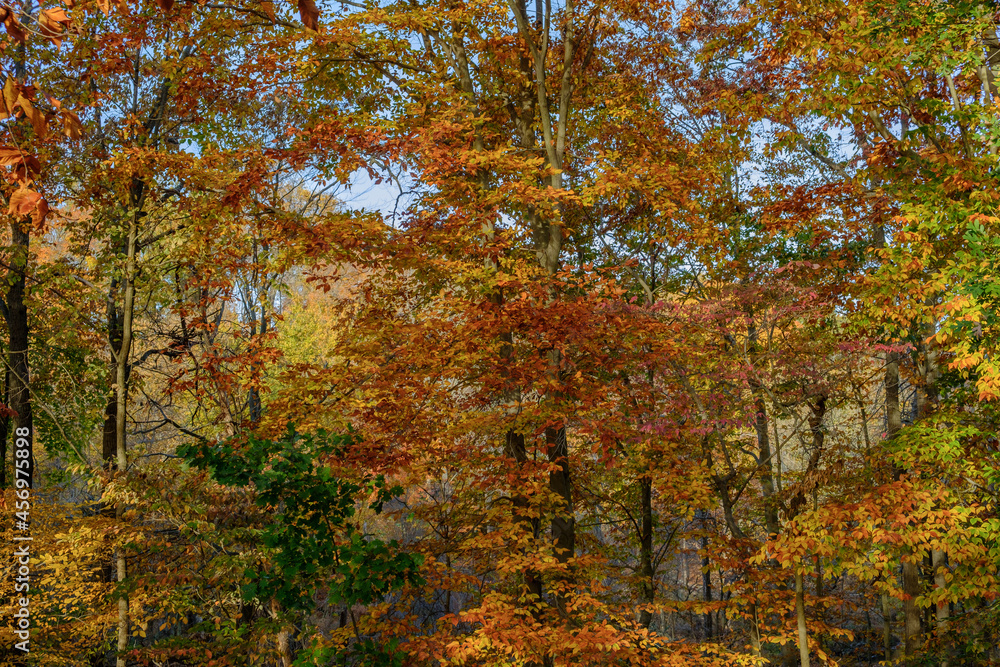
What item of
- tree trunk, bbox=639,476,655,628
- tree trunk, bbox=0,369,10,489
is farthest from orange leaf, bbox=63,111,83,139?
tree trunk, bbox=0,369,10,489

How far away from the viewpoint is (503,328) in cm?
831

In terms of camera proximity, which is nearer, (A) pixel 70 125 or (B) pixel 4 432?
(A) pixel 70 125

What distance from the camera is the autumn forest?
23.3 feet

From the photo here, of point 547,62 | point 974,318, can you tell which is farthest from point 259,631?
point 547,62

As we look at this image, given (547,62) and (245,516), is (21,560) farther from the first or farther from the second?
(547,62)

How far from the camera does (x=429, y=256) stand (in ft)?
31.1

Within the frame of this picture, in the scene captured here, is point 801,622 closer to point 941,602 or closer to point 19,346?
point 941,602

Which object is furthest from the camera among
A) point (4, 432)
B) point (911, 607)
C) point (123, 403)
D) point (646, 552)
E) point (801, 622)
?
point (911, 607)

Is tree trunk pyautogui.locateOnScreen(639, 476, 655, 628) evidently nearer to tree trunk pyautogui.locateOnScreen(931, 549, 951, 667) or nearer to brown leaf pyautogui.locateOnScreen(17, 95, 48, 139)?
tree trunk pyautogui.locateOnScreen(931, 549, 951, 667)

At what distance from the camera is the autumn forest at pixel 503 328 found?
7.09 metres

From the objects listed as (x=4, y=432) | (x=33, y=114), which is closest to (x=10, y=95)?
(x=33, y=114)

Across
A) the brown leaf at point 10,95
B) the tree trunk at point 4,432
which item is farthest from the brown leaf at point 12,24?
the tree trunk at point 4,432

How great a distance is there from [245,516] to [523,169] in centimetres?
643

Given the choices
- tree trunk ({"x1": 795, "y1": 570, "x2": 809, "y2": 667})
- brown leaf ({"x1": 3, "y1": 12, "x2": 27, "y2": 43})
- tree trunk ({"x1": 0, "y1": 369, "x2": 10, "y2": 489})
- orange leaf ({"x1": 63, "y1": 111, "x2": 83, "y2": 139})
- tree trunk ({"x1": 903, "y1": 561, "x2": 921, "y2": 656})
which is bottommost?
tree trunk ({"x1": 903, "y1": 561, "x2": 921, "y2": 656})
